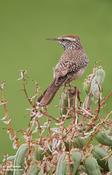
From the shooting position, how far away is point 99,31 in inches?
245

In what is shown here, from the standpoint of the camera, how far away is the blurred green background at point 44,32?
5.74m

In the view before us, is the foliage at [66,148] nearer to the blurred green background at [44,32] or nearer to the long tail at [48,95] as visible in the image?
the long tail at [48,95]

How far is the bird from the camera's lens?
261 centimetres

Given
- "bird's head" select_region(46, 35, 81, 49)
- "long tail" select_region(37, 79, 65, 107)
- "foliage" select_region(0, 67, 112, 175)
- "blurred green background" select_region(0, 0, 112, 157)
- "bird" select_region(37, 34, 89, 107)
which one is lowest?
"foliage" select_region(0, 67, 112, 175)

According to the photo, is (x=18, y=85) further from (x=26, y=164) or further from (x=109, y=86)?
(x=26, y=164)

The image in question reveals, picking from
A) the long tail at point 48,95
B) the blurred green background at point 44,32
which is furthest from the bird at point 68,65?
the blurred green background at point 44,32

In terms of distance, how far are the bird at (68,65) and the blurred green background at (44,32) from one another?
7.01 ft

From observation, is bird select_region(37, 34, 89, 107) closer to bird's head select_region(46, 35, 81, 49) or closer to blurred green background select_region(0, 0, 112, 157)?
bird's head select_region(46, 35, 81, 49)

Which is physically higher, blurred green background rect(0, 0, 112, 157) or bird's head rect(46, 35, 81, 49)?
blurred green background rect(0, 0, 112, 157)

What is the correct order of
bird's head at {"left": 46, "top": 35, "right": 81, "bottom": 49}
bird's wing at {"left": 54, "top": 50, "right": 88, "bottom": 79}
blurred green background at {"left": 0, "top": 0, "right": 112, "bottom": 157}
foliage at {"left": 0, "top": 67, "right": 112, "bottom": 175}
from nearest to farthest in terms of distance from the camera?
foliage at {"left": 0, "top": 67, "right": 112, "bottom": 175}
bird's wing at {"left": 54, "top": 50, "right": 88, "bottom": 79}
bird's head at {"left": 46, "top": 35, "right": 81, "bottom": 49}
blurred green background at {"left": 0, "top": 0, "right": 112, "bottom": 157}

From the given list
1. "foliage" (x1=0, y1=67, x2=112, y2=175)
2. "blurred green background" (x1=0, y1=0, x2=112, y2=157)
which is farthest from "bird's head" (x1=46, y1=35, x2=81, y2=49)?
"blurred green background" (x1=0, y1=0, x2=112, y2=157)

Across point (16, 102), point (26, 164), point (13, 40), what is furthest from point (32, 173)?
point (13, 40)

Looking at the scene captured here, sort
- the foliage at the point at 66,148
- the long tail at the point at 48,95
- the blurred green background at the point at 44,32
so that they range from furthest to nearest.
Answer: the blurred green background at the point at 44,32 → the long tail at the point at 48,95 → the foliage at the point at 66,148

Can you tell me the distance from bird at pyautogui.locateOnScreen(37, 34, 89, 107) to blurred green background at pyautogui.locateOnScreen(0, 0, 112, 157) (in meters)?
2.14
